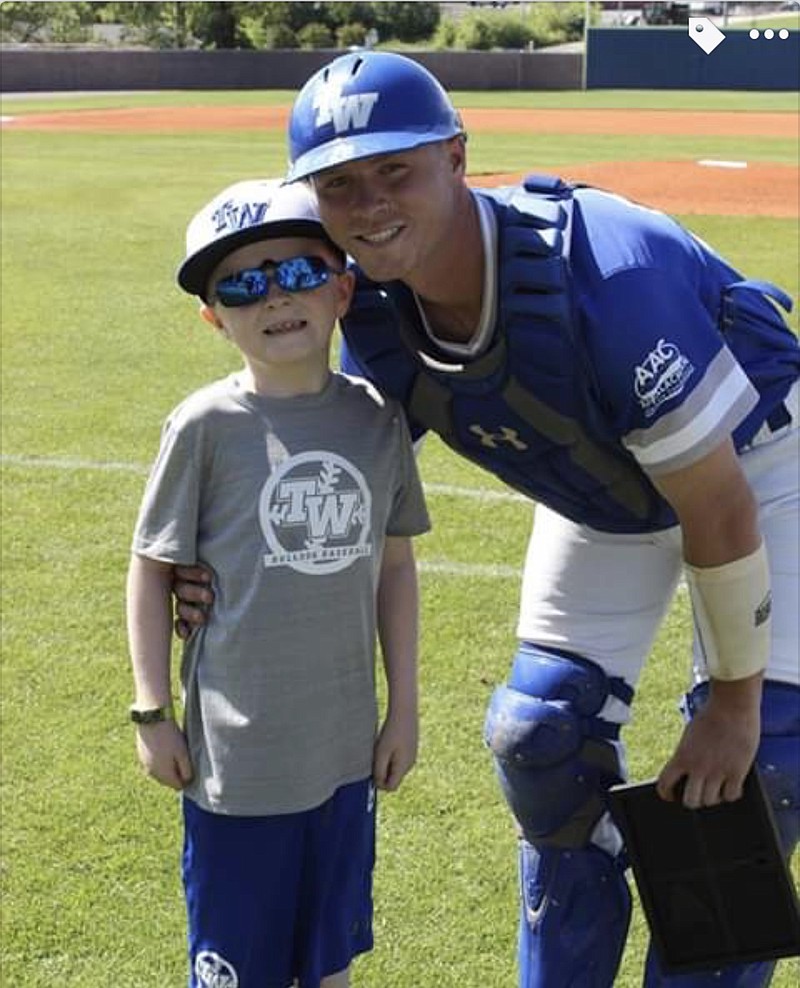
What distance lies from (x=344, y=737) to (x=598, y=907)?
724 millimetres

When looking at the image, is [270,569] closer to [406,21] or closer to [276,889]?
[276,889]

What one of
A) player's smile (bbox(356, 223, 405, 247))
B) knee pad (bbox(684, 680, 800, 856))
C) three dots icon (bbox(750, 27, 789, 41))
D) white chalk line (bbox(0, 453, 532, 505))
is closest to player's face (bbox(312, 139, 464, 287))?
player's smile (bbox(356, 223, 405, 247))

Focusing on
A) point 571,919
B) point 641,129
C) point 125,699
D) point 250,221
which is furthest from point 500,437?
point 641,129

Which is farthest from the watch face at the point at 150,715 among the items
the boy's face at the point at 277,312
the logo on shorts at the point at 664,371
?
the logo on shorts at the point at 664,371

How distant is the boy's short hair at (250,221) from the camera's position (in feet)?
7.65

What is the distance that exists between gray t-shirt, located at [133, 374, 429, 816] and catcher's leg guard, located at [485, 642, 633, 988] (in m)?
0.46

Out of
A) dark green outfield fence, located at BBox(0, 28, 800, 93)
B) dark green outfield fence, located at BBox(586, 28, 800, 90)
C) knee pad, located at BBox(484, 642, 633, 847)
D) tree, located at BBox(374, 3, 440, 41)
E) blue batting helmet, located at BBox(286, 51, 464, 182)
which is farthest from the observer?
tree, located at BBox(374, 3, 440, 41)

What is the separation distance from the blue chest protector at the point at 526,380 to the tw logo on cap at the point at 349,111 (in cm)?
30

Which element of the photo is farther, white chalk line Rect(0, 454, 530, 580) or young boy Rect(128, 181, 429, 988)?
white chalk line Rect(0, 454, 530, 580)

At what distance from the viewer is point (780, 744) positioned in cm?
261

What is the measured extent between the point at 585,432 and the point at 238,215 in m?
0.69

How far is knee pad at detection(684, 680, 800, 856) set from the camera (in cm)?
260

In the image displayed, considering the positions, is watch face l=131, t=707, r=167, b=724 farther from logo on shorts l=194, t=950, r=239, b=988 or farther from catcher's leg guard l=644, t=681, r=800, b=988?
catcher's leg guard l=644, t=681, r=800, b=988

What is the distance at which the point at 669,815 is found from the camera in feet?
8.89
